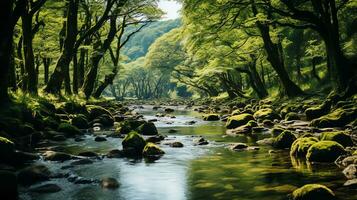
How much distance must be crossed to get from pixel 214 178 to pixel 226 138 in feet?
25.0

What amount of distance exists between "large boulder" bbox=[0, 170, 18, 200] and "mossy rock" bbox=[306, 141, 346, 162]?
7.44 meters

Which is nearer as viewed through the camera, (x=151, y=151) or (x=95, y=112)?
(x=151, y=151)

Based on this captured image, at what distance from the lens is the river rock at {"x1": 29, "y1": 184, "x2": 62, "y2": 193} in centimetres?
877

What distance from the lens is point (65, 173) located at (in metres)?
10.6

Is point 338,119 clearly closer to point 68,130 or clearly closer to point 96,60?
point 68,130

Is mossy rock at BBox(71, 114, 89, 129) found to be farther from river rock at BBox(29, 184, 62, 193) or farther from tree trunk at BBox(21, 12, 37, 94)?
river rock at BBox(29, 184, 62, 193)

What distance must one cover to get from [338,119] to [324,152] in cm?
689

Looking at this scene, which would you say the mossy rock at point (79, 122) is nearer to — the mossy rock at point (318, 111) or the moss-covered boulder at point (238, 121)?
the moss-covered boulder at point (238, 121)

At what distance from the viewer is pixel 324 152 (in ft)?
36.3

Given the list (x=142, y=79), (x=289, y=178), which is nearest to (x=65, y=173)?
(x=289, y=178)

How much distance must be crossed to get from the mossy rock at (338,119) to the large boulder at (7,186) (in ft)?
43.6

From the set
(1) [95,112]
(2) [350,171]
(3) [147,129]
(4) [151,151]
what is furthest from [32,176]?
(1) [95,112]

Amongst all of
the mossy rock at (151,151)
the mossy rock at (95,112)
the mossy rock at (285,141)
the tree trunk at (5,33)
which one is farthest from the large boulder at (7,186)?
the mossy rock at (95,112)

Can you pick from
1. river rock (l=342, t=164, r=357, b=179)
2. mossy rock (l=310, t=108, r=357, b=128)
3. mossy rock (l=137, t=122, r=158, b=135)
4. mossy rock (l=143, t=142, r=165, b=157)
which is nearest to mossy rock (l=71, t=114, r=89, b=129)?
mossy rock (l=137, t=122, r=158, b=135)
